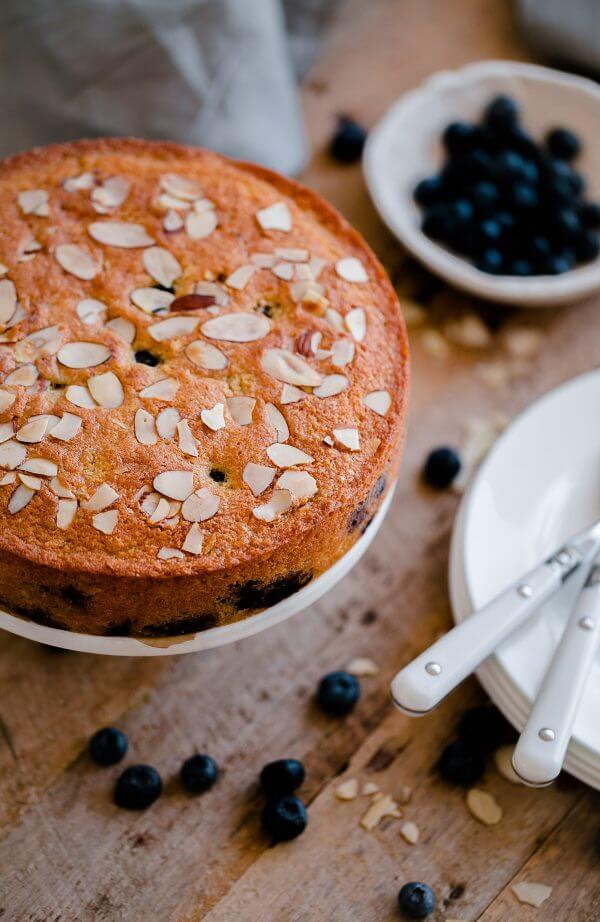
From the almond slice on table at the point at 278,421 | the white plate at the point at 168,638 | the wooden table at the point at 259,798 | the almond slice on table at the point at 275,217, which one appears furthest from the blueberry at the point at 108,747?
the almond slice on table at the point at 275,217

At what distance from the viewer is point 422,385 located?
1.48 meters

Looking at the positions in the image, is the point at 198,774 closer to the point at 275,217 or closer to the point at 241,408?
the point at 241,408

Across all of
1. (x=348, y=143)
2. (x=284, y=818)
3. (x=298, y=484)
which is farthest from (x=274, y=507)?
(x=348, y=143)

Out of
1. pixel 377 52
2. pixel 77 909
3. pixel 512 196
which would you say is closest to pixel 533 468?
pixel 512 196

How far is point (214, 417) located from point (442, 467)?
0.46 metres

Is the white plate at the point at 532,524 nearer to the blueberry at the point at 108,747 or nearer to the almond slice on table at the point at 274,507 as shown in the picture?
the almond slice on table at the point at 274,507

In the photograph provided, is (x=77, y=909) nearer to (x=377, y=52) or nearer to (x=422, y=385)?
(x=422, y=385)

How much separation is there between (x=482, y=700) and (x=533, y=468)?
1.04ft

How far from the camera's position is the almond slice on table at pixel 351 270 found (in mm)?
1157

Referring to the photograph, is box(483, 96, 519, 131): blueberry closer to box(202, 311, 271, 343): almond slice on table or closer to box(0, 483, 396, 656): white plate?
box(202, 311, 271, 343): almond slice on table

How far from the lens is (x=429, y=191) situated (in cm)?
158

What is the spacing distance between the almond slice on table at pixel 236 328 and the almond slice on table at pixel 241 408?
8 cm

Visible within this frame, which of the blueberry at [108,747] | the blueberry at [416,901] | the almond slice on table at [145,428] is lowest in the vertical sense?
the blueberry at [416,901]

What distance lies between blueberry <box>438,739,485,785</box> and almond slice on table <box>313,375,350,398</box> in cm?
45
